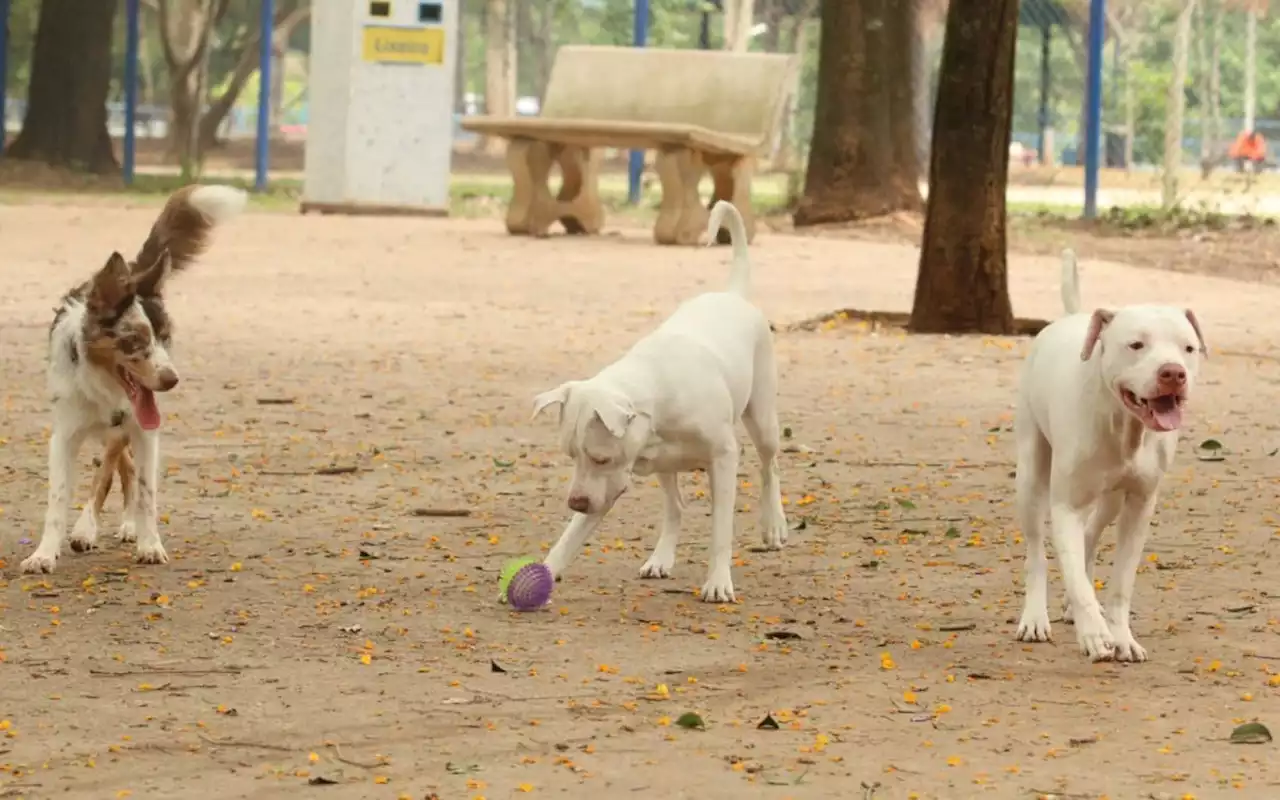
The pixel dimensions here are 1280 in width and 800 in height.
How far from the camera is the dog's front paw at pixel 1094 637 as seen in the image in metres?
5.93

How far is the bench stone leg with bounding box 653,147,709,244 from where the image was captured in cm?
1972

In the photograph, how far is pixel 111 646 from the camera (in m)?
6.04

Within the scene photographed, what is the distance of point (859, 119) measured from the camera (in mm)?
22312

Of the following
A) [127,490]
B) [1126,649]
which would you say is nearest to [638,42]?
[127,490]

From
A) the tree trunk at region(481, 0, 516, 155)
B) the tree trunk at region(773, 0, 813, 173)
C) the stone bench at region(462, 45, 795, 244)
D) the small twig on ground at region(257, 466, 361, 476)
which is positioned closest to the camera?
the small twig on ground at region(257, 466, 361, 476)

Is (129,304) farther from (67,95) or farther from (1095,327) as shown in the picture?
(67,95)

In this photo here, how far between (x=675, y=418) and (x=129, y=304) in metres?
1.72

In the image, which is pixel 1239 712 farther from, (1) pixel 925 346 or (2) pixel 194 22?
(2) pixel 194 22

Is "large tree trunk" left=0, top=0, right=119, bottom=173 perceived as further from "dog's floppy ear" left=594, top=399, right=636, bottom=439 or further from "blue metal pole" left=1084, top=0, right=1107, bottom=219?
"dog's floppy ear" left=594, top=399, right=636, bottom=439

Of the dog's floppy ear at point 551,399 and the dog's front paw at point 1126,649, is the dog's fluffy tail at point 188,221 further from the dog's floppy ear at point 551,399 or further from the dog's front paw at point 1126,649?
the dog's front paw at point 1126,649

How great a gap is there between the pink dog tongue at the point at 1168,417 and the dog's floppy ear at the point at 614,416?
1.49 metres

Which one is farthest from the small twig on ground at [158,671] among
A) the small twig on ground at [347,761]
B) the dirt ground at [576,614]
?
the small twig on ground at [347,761]

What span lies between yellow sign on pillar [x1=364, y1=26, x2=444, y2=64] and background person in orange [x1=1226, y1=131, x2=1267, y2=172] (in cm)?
2687

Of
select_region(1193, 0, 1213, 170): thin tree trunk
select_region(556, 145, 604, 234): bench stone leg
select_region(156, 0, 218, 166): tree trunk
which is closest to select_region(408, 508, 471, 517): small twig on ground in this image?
select_region(556, 145, 604, 234): bench stone leg
